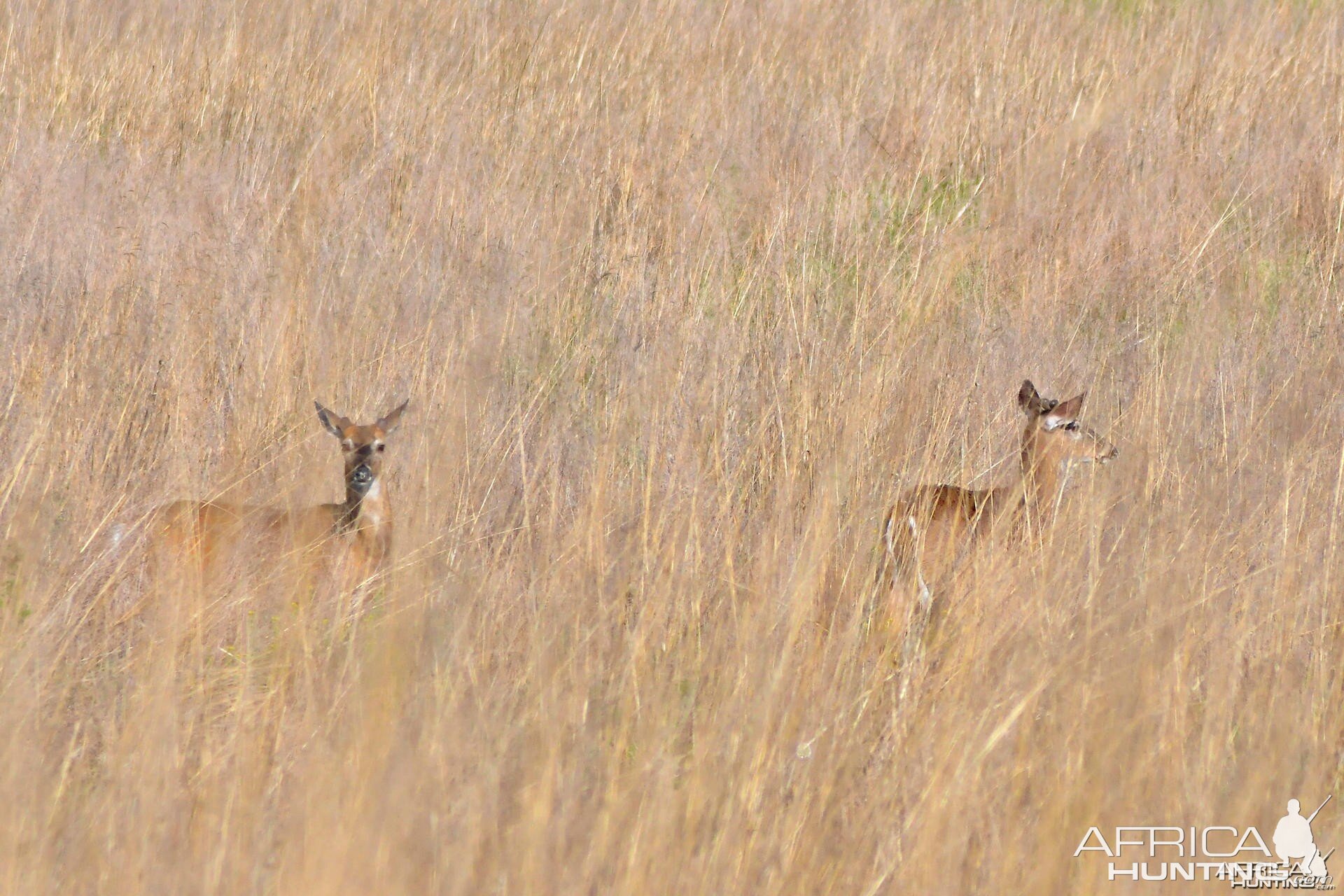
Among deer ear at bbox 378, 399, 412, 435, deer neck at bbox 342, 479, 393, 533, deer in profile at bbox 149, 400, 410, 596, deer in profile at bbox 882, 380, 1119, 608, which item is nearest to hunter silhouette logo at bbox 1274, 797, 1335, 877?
deer in profile at bbox 882, 380, 1119, 608

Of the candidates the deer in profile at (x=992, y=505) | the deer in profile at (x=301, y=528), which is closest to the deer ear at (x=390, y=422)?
the deer in profile at (x=301, y=528)

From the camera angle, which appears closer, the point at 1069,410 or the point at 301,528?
the point at 301,528

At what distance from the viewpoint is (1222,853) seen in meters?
1.96

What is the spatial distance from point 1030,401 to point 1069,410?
18 centimetres

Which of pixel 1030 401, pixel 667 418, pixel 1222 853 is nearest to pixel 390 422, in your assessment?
pixel 667 418

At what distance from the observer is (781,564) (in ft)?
8.70

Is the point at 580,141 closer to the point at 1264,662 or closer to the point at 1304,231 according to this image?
the point at 1304,231

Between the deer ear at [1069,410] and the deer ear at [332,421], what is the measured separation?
1.74 m

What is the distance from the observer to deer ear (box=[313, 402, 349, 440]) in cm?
354

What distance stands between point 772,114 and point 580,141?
31.6 inches

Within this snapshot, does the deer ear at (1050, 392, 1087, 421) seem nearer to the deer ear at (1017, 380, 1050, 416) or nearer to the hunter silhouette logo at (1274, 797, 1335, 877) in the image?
the deer ear at (1017, 380, 1050, 416)

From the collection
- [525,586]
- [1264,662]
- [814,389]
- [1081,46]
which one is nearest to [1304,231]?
[1081,46]

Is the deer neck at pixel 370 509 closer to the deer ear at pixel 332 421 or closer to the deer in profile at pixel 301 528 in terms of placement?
the deer in profile at pixel 301 528

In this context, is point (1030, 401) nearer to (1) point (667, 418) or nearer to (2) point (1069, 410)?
(2) point (1069, 410)
